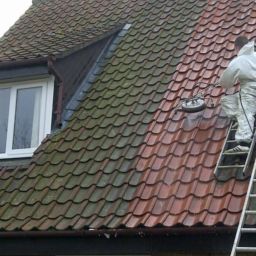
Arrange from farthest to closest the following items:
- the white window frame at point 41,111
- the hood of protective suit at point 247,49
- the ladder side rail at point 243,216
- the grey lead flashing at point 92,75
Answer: the grey lead flashing at point 92,75, the white window frame at point 41,111, the hood of protective suit at point 247,49, the ladder side rail at point 243,216

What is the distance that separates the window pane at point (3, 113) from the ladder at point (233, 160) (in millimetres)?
3582

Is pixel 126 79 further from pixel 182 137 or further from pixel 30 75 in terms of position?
pixel 182 137

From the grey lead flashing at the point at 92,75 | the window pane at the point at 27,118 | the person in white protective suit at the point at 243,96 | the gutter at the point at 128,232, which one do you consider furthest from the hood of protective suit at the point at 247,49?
the window pane at the point at 27,118

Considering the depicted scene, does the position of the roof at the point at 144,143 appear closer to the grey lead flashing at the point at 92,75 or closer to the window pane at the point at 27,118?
the grey lead flashing at the point at 92,75

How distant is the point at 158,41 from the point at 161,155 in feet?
9.59

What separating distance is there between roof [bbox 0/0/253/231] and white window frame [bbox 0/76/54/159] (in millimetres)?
253

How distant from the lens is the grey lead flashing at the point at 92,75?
8812mm

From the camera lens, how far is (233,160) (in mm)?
6465

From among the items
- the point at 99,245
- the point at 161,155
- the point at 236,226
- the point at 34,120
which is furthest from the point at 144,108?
the point at 236,226

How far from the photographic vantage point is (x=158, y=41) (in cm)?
950

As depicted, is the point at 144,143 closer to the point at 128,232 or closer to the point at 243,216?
the point at 128,232

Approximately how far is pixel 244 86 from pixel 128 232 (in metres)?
2.00

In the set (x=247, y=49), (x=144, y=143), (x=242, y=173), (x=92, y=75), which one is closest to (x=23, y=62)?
(x=92, y=75)

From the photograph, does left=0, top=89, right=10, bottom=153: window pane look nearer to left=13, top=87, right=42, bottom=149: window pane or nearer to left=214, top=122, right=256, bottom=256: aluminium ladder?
left=13, top=87, right=42, bottom=149: window pane
